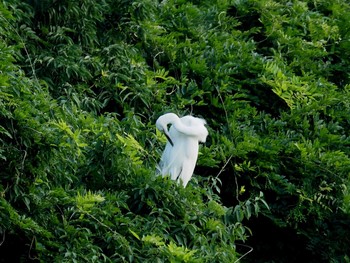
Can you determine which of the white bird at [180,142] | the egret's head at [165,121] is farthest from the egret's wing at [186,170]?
the egret's head at [165,121]

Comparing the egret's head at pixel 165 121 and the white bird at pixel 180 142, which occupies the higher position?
the egret's head at pixel 165 121

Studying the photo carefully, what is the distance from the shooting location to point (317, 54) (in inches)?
337

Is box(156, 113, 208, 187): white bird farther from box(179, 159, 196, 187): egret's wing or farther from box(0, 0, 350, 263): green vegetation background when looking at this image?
box(0, 0, 350, 263): green vegetation background

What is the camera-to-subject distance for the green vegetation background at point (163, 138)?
5.89m

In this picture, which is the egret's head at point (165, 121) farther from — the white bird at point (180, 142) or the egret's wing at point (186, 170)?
the egret's wing at point (186, 170)

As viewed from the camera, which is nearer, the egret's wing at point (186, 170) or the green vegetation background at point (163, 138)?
the green vegetation background at point (163, 138)

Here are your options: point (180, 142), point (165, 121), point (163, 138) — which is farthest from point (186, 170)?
point (163, 138)

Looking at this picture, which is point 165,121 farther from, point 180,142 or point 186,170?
point 186,170

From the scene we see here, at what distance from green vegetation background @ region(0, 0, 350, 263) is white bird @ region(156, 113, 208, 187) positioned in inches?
4.7

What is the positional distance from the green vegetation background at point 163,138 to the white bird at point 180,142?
120 mm

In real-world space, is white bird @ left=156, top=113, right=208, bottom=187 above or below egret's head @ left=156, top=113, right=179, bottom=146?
below

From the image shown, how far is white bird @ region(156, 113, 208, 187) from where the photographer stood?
612cm

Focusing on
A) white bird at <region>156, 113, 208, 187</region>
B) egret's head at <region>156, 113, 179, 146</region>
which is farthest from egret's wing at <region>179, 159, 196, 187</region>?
egret's head at <region>156, 113, 179, 146</region>

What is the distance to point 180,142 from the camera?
618 cm
